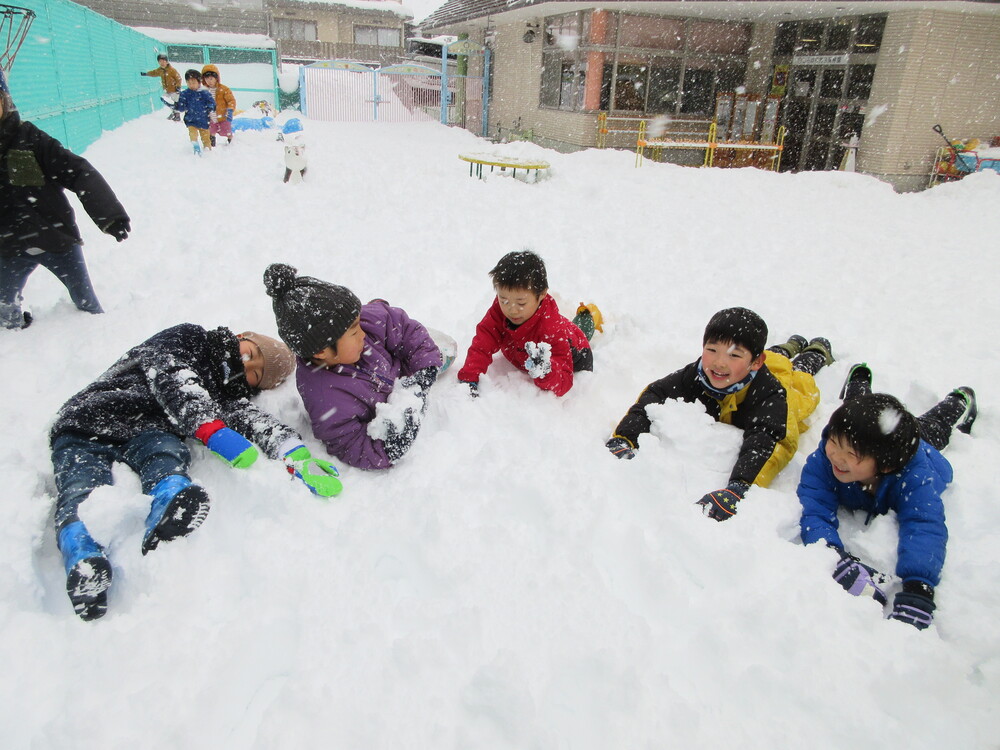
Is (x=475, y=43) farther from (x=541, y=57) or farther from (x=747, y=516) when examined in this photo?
(x=747, y=516)

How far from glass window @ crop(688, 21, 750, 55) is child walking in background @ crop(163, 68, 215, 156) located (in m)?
10.7

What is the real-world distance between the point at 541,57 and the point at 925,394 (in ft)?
48.3

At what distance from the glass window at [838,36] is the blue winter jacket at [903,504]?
43.8 feet

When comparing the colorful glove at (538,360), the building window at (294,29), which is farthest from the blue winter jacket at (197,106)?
the building window at (294,29)

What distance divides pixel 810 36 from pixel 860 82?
1789 mm

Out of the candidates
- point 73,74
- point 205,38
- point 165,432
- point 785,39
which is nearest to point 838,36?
point 785,39

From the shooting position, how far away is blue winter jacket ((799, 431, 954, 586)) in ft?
7.18

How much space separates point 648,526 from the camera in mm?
2371

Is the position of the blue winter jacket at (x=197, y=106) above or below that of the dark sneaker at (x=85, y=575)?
above

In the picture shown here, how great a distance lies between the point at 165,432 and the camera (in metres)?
2.72

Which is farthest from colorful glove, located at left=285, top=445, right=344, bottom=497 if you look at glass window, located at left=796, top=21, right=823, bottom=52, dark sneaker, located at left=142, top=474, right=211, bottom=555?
glass window, located at left=796, top=21, right=823, bottom=52

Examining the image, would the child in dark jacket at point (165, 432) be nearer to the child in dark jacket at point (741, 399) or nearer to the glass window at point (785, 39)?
the child in dark jacket at point (741, 399)

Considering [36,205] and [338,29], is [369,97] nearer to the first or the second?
[338,29]

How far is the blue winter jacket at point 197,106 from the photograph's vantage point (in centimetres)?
1108
